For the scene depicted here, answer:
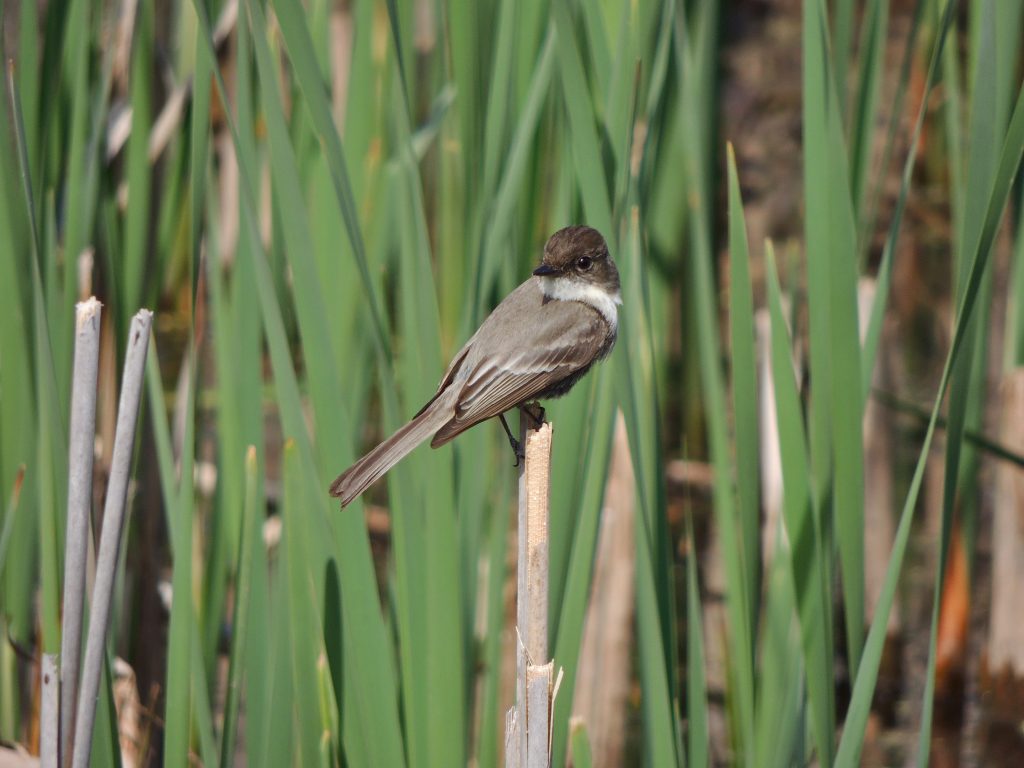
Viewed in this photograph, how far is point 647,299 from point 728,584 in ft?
1.65

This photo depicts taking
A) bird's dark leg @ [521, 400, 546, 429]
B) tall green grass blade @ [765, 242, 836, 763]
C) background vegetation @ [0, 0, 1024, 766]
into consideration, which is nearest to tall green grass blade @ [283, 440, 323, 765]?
background vegetation @ [0, 0, 1024, 766]

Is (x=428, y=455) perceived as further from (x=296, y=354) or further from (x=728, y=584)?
(x=296, y=354)

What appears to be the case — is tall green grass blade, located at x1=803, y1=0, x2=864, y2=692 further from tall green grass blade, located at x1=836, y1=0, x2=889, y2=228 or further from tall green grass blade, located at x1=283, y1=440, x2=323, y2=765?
tall green grass blade, located at x1=283, y1=440, x2=323, y2=765

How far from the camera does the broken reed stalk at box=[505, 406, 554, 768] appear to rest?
1.73 metres

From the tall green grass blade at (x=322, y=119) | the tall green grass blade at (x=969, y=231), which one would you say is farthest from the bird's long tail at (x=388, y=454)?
the tall green grass blade at (x=969, y=231)

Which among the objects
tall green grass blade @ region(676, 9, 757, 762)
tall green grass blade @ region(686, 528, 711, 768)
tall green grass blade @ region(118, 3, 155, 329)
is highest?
tall green grass blade @ region(118, 3, 155, 329)

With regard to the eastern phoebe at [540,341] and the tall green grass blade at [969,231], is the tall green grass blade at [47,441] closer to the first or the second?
the eastern phoebe at [540,341]

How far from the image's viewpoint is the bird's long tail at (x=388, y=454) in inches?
73.0

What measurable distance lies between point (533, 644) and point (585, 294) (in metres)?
0.99

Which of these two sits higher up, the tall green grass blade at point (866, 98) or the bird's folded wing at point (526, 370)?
the tall green grass blade at point (866, 98)

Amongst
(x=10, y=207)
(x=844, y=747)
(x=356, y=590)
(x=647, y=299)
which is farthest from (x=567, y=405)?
(x=10, y=207)

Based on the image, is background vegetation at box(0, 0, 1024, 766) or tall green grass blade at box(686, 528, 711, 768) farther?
tall green grass blade at box(686, 528, 711, 768)

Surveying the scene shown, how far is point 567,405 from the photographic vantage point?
6.81ft

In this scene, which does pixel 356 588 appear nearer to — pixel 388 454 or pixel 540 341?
pixel 388 454
